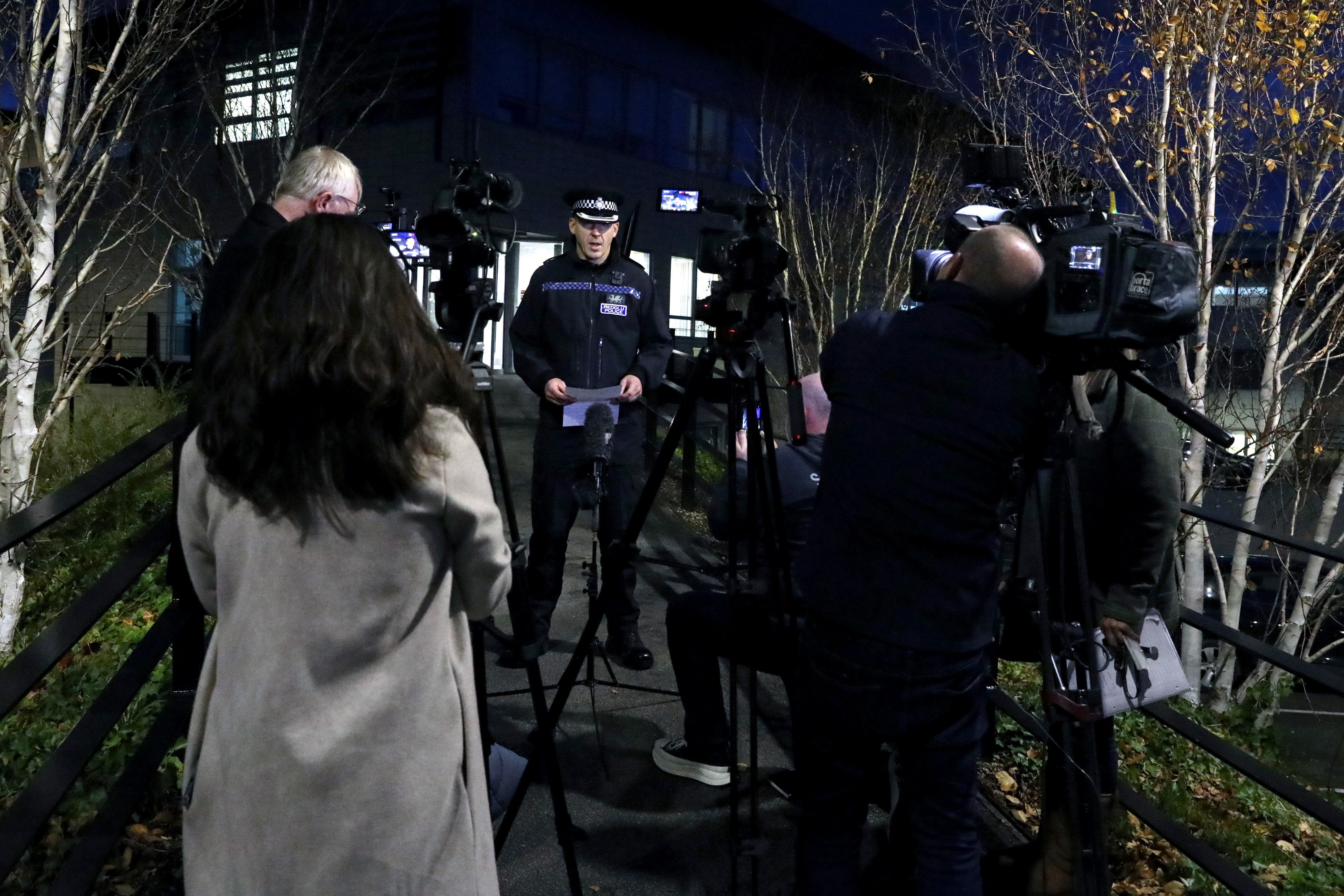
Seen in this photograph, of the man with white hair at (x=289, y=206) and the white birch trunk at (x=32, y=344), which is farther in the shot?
the white birch trunk at (x=32, y=344)

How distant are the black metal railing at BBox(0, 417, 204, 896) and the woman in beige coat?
0.36m

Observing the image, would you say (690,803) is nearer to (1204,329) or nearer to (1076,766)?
(1076,766)

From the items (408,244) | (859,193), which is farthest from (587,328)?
(859,193)

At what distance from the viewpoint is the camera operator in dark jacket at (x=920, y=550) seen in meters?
2.27

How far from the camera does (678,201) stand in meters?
3.63

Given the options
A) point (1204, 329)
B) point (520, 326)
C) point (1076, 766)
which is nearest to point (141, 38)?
point (520, 326)

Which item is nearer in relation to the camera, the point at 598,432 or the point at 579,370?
the point at 598,432

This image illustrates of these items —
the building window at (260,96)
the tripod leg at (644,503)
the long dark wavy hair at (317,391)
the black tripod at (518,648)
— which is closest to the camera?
the long dark wavy hair at (317,391)

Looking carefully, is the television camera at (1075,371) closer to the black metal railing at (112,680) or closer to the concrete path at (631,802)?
the concrete path at (631,802)

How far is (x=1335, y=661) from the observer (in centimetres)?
1085

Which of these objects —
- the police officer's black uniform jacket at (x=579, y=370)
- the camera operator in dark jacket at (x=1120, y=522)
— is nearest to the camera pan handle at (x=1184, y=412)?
the camera operator in dark jacket at (x=1120, y=522)

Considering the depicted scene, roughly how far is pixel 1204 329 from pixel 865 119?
13637 millimetres

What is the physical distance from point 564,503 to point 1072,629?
269 cm

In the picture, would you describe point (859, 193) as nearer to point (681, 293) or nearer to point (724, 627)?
point (681, 293)
